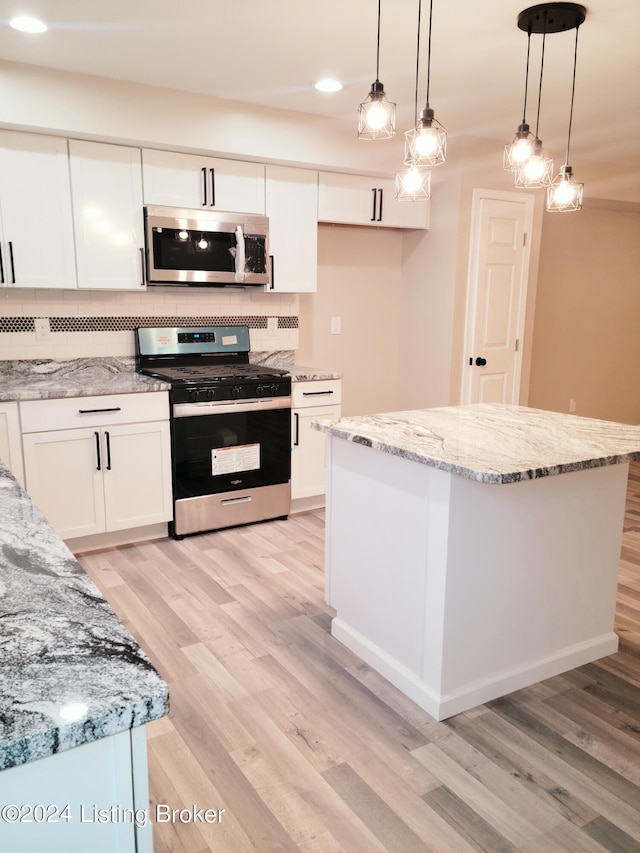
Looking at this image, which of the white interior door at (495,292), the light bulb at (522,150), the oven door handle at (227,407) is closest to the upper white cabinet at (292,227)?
the oven door handle at (227,407)

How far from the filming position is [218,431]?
373 centimetres

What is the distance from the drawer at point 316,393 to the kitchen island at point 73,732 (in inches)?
123

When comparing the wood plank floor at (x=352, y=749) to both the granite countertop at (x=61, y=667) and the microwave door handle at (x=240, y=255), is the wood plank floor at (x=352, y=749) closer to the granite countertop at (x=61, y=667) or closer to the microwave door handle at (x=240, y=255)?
the granite countertop at (x=61, y=667)

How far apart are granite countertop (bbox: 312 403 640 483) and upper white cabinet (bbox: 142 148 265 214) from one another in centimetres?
193

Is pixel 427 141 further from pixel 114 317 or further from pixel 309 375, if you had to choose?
pixel 114 317

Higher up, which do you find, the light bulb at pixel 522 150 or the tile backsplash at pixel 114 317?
the light bulb at pixel 522 150

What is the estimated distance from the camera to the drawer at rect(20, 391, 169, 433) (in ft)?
10.6

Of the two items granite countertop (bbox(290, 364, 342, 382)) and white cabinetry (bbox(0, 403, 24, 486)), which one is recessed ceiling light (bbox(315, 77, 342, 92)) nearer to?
granite countertop (bbox(290, 364, 342, 382))

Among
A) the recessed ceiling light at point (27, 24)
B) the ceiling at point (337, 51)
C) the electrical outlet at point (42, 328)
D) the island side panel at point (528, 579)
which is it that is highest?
the ceiling at point (337, 51)

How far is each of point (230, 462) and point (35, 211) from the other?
170 centimetres

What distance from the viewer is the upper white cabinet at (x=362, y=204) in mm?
4219

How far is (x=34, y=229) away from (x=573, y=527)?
2970 mm

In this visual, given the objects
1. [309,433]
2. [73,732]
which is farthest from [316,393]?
[73,732]

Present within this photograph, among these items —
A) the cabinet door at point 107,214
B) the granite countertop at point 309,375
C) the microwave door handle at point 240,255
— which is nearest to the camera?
the cabinet door at point 107,214
